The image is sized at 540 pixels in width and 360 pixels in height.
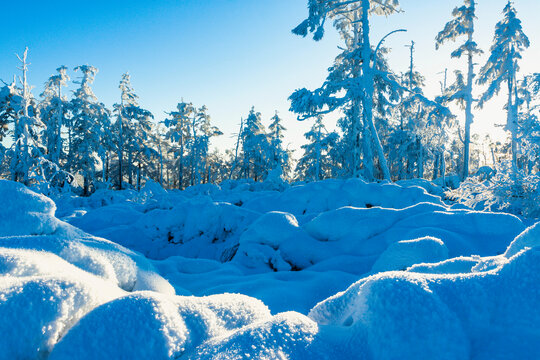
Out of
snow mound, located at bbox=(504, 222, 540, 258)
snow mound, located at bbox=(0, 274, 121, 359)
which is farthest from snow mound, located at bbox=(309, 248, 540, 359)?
snow mound, located at bbox=(0, 274, 121, 359)

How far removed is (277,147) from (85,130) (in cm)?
1692

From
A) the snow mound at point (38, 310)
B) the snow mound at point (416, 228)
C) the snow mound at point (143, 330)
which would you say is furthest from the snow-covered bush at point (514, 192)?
the snow mound at point (38, 310)

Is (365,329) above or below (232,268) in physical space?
above

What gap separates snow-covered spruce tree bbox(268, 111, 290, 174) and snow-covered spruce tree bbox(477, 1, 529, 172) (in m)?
14.6

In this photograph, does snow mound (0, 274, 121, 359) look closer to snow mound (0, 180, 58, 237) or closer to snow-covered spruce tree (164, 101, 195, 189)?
snow mound (0, 180, 58, 237)

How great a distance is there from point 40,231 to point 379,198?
7063 millimetres

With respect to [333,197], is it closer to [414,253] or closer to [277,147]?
[414,253]

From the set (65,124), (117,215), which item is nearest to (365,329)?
(117,215)

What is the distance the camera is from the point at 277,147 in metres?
29.5

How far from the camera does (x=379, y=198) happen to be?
7.79 meters

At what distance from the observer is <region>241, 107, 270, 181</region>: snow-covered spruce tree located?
29.8 m

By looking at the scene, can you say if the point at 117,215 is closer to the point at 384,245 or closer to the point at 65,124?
the point at 384,245

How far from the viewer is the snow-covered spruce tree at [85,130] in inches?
980

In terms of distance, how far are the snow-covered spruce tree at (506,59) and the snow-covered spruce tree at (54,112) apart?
101ft
